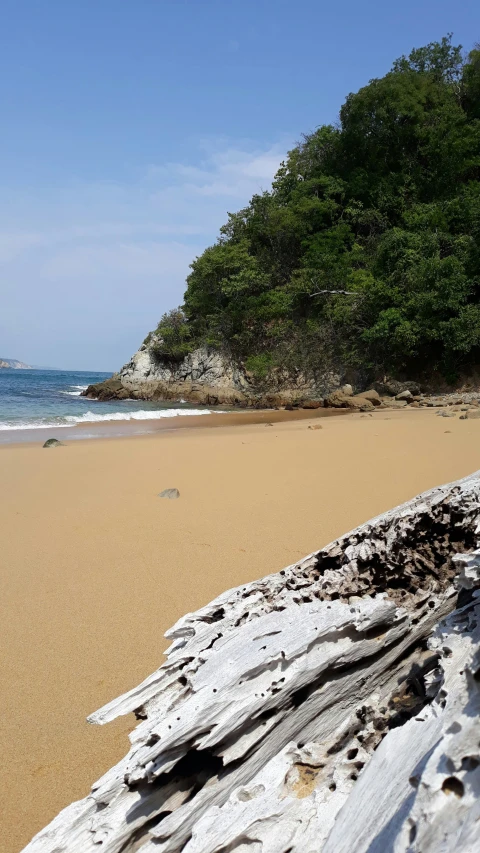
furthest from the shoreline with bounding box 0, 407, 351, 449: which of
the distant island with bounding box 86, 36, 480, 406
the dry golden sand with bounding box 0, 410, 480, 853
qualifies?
the distant island with bounding box 86, 36, 480, 406

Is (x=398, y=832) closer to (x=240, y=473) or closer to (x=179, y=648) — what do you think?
(x=179, y=648)

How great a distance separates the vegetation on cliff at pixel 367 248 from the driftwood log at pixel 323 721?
19.1 m

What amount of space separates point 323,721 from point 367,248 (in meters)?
27.1

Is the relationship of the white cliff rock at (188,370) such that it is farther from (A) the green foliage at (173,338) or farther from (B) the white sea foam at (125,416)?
(B) the white sea foam at (125,416)

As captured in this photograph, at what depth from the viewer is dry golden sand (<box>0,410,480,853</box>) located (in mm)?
2293

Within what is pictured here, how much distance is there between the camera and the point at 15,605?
3.35 metres

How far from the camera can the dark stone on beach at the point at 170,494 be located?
5.58 meters

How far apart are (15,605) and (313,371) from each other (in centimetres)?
2294

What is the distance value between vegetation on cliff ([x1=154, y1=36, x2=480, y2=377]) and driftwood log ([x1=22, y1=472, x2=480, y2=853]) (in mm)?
19087

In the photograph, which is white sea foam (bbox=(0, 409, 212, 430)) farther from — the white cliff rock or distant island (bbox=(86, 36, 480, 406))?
the white cliff rock

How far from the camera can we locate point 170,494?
18.4ft

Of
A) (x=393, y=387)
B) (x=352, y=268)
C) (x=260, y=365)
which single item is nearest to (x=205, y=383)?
(x=260, y=365)

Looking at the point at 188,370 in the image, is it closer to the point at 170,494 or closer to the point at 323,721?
the point at 170,494

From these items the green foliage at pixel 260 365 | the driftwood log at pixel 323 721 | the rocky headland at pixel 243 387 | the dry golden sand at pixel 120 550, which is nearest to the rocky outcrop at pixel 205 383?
the rocky headland at pixel 243 387
